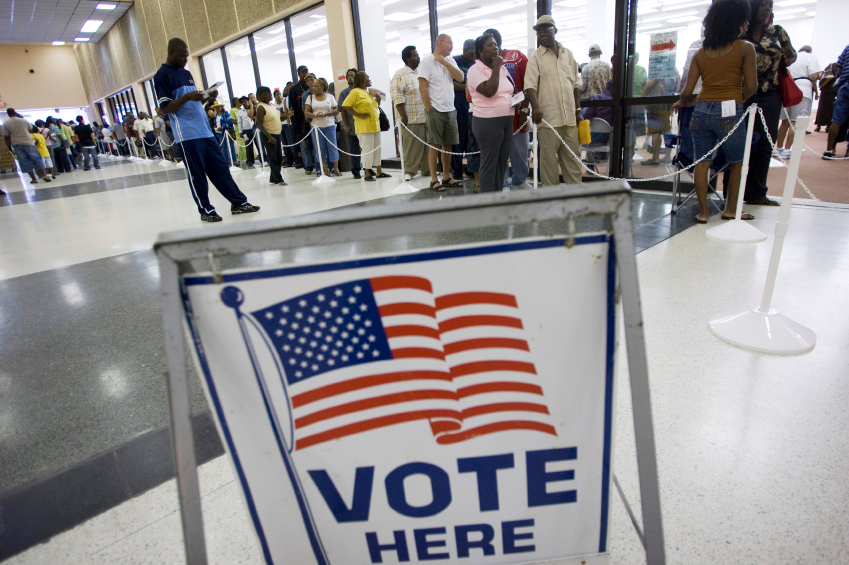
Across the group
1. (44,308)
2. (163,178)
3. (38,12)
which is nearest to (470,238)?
(44,308)

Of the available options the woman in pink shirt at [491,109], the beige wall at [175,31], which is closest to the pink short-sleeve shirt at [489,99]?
the woman in pink shirt at [491,109]

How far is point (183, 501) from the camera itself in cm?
75

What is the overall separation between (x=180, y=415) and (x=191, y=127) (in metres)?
4.65

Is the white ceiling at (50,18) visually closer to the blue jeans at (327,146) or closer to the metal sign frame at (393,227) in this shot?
the blue jeans at (327,146)

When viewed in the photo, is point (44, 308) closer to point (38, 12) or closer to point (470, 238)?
point (470, 238)

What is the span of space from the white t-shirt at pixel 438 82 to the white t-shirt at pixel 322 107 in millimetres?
2512

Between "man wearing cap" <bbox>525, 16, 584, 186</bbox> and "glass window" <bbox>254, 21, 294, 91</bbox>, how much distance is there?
7.81 meters

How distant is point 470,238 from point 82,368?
2.45 metres

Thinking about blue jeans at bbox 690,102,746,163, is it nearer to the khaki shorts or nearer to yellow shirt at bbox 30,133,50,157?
the khaki shorts

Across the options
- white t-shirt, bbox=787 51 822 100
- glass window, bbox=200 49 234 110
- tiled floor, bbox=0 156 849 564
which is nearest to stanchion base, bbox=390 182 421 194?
tiled floor, bbox=0 156 849 564

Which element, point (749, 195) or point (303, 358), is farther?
point (749, 195)

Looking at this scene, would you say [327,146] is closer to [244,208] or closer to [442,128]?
[244,208]

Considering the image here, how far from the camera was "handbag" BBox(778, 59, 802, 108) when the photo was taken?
370 centimetres

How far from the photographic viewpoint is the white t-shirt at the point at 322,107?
6.97m
